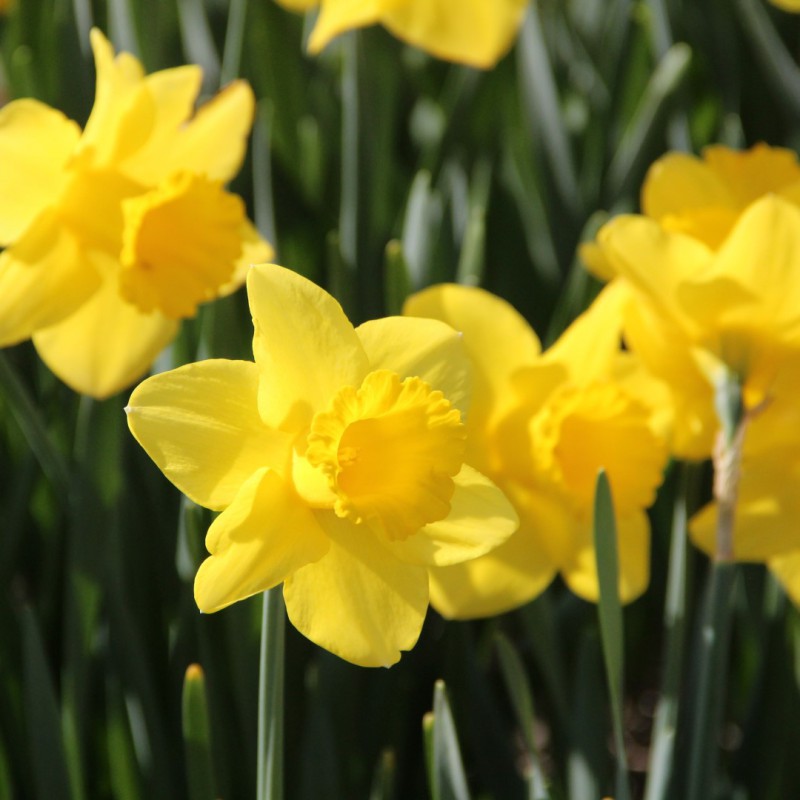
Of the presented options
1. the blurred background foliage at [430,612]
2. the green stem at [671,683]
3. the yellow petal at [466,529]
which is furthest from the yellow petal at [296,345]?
the green stem at [671,683]

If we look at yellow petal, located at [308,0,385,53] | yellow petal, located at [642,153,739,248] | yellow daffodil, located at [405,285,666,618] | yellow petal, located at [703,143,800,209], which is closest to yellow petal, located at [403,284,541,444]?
yellow daffodil, located at [405,285,666,618]

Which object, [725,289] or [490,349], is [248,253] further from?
[725,289]

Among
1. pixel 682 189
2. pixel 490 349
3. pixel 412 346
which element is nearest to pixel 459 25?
pixel 682 189

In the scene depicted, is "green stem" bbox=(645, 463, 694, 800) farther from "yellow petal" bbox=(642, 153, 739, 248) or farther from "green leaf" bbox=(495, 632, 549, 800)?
"yellow petal" bbox=(642, 153, 739, 248)

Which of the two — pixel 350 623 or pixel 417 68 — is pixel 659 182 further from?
pixel 417 68

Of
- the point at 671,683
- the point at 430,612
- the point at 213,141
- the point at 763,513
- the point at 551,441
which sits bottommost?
the point at 430,612

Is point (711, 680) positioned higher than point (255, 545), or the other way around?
point (255, 545)
